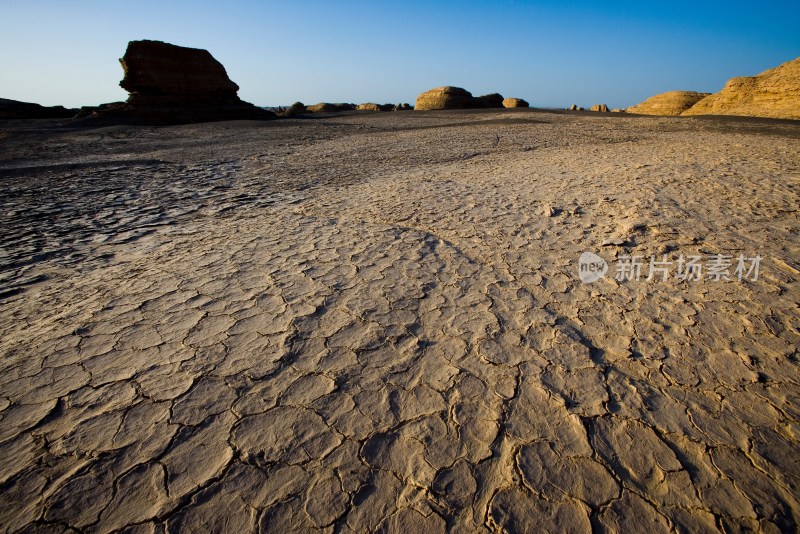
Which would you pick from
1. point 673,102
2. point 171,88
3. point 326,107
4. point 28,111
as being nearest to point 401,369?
point 673,102

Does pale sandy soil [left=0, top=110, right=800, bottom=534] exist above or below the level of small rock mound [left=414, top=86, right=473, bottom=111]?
below

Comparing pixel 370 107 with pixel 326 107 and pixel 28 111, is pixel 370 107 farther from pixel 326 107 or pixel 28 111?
pixel 28 111

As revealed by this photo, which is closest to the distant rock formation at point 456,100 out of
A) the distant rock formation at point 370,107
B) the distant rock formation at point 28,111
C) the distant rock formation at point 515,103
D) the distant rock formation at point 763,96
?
the distant rock formation at point 515,103

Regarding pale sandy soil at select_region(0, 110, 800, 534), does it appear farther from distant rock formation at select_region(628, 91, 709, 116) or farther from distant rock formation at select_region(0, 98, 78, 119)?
distant rock formation at select_region(0, 98, 78, 119)

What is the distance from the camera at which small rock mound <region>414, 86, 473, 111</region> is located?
79.5 ft

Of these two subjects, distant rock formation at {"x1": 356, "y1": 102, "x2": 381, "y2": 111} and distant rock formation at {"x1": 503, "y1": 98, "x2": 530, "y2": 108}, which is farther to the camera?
distant rock formation at {"x1": 356, "y1": 102, "x2": 381, "y2": 111}

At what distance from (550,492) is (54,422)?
203cm

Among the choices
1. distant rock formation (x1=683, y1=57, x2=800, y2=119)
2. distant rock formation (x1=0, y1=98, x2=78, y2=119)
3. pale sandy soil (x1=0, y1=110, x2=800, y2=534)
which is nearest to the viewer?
pale sandy soil (x1=0, y1=110, x2=800, y2=534)

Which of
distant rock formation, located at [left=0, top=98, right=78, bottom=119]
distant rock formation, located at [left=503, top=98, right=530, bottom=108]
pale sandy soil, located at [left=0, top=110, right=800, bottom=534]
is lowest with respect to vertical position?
pale sandy soil, located at [left=0, top=110, right=800, bottom=534]

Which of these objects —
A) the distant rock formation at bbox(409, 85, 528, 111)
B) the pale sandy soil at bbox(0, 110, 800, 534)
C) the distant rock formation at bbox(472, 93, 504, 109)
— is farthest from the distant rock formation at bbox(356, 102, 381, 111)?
the pale sandy soil at bbox(0, 110, 800, 534)

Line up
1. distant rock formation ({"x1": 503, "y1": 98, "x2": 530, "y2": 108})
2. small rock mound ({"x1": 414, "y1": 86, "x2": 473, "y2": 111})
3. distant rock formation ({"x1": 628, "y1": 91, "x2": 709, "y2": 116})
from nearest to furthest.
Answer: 1. distant rock formation ({"x1": 628, "y1": 91, "x2": 709, "y2": 116})
2. small rock mound ({"x1": 414, "y1": 86, "x2": 473, "y2": 111})
3. distant rock formation ({"x1": 503, "y1": 98, "x2": 530, "y2": 108})

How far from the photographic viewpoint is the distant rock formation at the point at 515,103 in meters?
25.3

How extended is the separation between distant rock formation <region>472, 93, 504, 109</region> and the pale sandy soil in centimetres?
2329

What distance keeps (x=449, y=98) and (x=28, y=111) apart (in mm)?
24670
